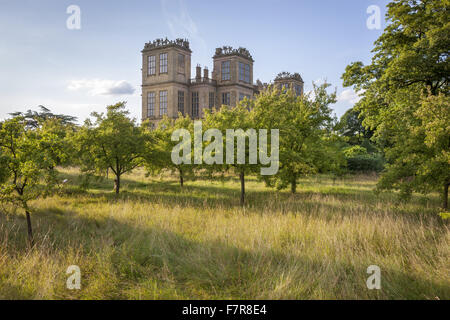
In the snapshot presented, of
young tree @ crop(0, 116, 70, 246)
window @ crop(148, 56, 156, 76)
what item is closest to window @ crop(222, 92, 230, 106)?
window @ crop(148, 56, 156, 76)

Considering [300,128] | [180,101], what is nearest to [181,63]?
[180,101]

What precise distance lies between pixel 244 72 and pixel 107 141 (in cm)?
3306

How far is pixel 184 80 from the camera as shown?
42.4 m

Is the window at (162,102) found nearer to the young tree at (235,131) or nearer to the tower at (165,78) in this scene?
the tower at (165,78)

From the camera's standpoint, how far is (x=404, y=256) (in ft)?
20.8

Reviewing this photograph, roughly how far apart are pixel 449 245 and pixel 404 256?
1064 mm

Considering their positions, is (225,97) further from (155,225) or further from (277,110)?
(155,225)

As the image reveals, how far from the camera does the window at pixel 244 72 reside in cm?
4435

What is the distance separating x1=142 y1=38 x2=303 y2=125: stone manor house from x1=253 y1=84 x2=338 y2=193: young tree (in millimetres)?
24654

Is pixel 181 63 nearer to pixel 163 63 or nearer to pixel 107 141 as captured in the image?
pixel 163 63

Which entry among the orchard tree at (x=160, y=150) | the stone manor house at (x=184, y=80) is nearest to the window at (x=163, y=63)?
the stone manor house at (x=184, y=80)

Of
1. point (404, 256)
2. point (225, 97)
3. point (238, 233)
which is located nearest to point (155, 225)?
point (238, 233)

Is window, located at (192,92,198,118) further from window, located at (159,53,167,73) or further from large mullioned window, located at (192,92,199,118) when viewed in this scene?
window, located at (159,53,167,73)

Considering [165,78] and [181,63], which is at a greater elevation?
[181,63]
